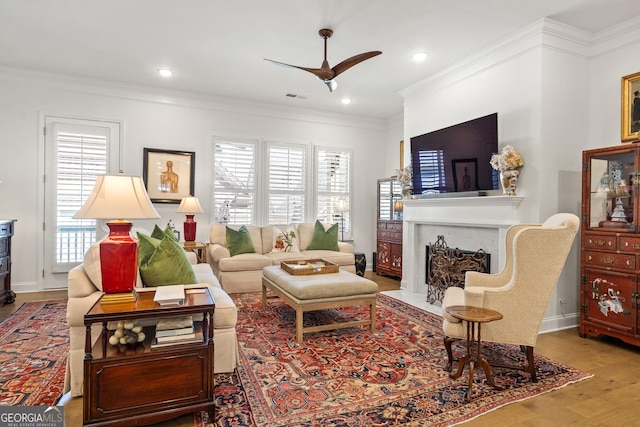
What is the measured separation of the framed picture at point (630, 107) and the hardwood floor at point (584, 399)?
200 centimetres

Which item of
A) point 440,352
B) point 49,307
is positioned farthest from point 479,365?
point 49,307

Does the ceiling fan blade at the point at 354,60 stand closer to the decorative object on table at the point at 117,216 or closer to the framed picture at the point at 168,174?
the decorative object on table at the point at 117,216

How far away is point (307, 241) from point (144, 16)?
394 centimetres

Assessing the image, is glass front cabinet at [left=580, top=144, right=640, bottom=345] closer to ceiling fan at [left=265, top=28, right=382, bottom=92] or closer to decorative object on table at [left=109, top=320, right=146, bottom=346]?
ceiling fan at [left=265, top=28, right=382, bottom=92]

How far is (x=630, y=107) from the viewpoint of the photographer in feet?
11.3

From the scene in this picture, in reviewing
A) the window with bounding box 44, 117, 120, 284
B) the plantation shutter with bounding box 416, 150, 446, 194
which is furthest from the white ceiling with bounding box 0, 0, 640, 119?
the plantation shutter with bounding box 416, 150, 446, 194

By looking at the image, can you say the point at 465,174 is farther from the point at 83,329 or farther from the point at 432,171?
the point at 83,329

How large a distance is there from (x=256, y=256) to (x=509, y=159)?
3.54m

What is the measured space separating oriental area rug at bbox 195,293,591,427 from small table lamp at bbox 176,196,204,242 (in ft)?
7.54

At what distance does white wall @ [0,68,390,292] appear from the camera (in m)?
4.93

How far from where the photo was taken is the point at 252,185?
6.26 m

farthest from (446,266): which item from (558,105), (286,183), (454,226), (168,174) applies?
(168,174)

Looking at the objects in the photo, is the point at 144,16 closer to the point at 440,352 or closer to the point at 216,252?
the point at 216,252

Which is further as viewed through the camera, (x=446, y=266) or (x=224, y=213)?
(x=224, y=213)
